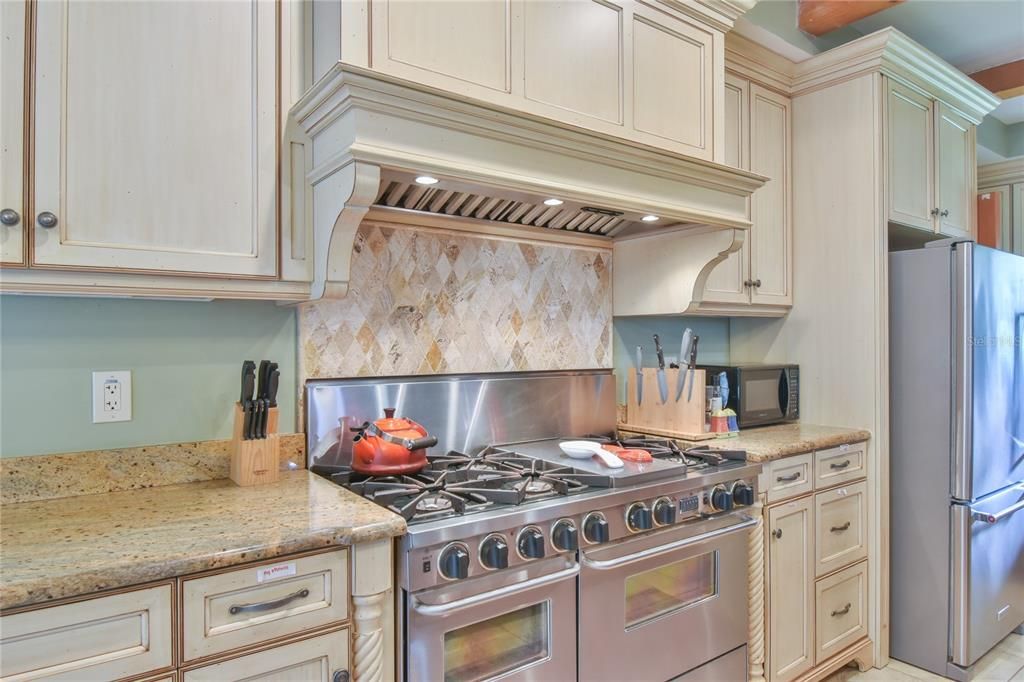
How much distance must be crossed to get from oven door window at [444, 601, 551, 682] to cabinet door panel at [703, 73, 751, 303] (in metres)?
1.54

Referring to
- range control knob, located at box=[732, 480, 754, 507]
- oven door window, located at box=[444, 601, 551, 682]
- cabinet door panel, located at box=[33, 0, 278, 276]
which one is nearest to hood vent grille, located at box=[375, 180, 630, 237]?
cabinet door panel, located at box=[33, 0, 278, 276]

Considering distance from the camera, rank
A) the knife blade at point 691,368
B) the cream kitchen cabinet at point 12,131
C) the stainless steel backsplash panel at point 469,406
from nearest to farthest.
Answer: the cream kitchen cabinet at point 12,131 → the stainless steel backsplash panel at point 469,406 → the knife blade at point 691,368

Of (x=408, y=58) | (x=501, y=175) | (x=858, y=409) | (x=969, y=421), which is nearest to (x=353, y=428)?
(x=501, y=175)

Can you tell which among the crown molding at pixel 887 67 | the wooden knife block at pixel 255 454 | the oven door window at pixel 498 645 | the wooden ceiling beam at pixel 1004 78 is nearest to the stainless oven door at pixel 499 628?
the oven door window at pixel 498 645

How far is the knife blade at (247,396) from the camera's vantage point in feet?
A: 5.05

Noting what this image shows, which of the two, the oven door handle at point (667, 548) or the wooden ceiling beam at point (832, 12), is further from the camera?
the wooden ceiling beam at point (832, 12)

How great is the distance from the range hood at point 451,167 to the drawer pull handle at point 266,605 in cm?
69

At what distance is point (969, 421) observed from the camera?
2.44 m

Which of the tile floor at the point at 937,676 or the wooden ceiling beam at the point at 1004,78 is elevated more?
the wooden ceiling beam at the point at 1004,78

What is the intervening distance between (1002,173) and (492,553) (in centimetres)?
440

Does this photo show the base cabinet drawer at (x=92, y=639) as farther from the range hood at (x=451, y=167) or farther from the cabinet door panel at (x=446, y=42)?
the cabinet door panel at (x=446, y=42)

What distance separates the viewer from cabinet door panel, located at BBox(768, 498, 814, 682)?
2.14m

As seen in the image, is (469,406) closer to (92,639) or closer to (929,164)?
(92,639)

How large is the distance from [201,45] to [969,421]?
2.90m
